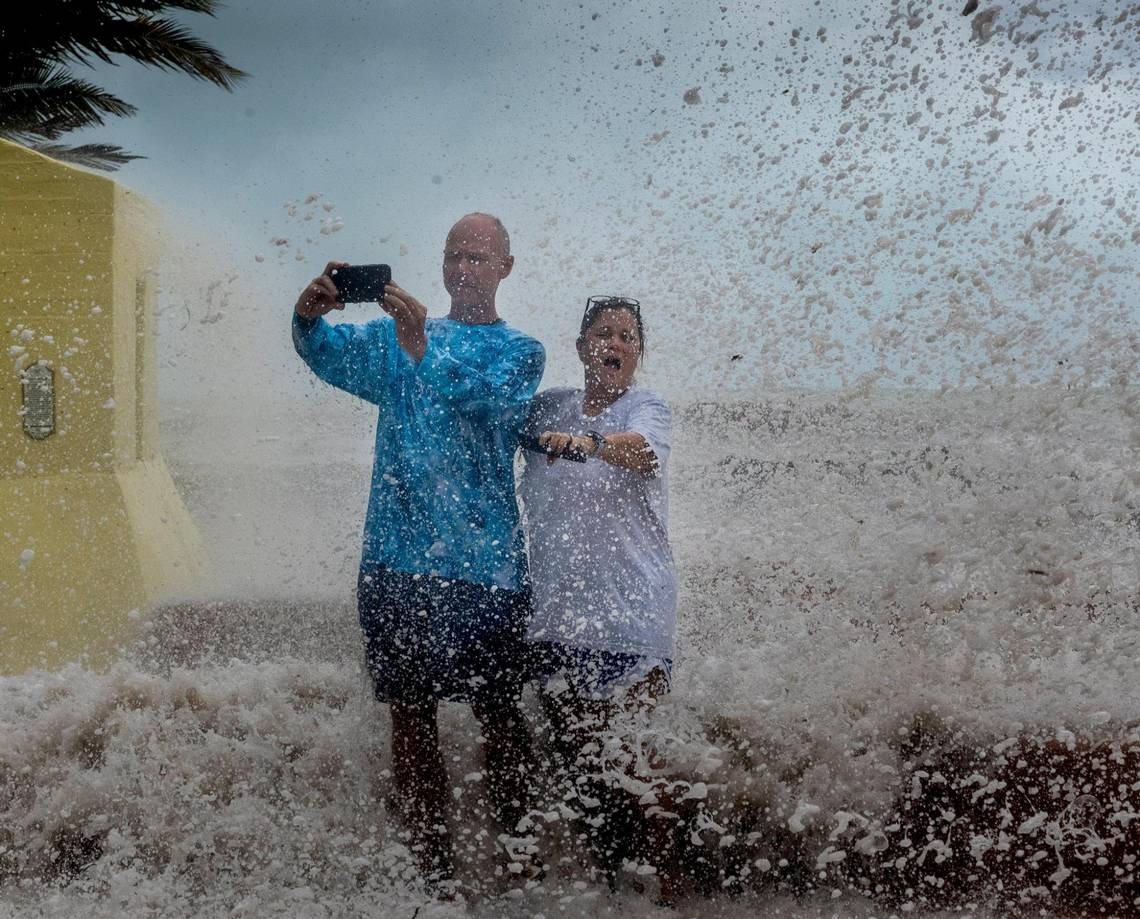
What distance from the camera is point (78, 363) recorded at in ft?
18.7

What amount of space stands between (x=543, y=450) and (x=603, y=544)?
1.01ft

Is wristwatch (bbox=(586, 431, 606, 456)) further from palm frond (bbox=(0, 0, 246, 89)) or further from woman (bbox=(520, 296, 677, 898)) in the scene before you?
palm frond (bbox=(0, 0, 246, 89))

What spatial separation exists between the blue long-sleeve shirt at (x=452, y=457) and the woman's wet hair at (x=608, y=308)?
20 centimetres

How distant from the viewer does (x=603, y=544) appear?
2.91 metres

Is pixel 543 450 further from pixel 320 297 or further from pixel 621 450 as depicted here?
pixel 320 297

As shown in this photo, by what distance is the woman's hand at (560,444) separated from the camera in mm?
2754

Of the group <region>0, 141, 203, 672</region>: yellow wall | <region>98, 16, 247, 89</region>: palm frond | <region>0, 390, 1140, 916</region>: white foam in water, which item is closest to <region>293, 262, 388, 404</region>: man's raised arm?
<region>0, 390, 1140, 916</region>: white foam in water

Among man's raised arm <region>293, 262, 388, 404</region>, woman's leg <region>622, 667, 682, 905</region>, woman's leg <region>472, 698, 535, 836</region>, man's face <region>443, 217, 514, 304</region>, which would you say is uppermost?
man's face <region>443, 217, 514, 304</region>

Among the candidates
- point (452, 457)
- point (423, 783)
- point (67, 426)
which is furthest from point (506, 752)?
point (67, 426)

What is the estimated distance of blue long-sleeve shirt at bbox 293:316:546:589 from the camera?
2855mm

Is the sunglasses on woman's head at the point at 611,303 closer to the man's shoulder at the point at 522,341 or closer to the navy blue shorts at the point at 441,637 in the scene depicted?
the man's shoulder at the point at 522,341

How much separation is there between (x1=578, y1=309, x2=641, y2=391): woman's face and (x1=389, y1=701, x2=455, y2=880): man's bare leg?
1.07 m

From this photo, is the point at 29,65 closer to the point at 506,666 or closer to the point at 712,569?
the point at 712,569

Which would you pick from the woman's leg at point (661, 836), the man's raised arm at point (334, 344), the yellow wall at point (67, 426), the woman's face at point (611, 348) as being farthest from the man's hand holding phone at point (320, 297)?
the yellow wall at point (67, 426)
